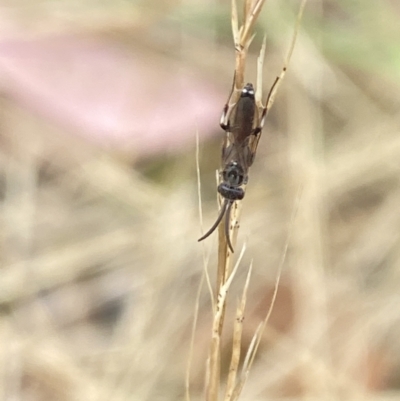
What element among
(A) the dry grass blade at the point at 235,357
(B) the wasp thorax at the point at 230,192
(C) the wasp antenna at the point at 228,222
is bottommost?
(A) the dry grass blade at the point at 235,357

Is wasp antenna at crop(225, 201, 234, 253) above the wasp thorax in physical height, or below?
below

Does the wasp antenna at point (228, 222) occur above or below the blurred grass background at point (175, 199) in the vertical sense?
below

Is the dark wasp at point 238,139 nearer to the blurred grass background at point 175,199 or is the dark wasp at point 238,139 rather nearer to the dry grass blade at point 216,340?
the dry grass blade at point 216,340

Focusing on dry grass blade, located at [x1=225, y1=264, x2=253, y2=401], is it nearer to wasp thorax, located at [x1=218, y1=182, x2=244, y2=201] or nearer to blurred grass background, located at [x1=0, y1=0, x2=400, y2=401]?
wasp thorax, located at [x1=218, y1=182, x2=244, y2=201]

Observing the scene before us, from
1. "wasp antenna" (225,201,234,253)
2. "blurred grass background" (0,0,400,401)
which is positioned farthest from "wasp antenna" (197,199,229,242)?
"blurred grass background" (0,0,400,401)

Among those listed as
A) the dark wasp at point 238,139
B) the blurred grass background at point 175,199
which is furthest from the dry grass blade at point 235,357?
the blurred grass background at point 175,199

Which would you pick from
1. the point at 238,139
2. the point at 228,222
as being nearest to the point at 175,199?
the point at 238,139

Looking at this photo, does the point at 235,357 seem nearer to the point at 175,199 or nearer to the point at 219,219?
the point at 219,219

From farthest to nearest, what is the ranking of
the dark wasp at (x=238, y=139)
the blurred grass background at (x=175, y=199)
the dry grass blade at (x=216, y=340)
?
the blurred grass background at (x=175, y=199) < the dark wasp at (x=238, y=139) < the dry grass blade at (x=216, y=340)
